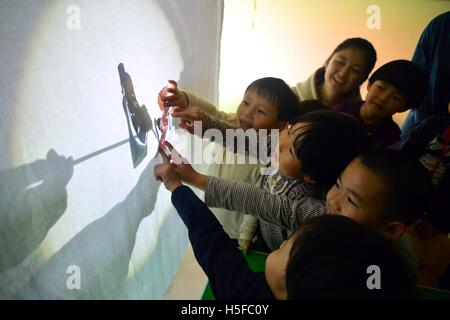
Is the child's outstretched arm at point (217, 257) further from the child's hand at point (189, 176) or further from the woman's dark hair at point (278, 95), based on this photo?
the woman's dark hair at point (278, 95)

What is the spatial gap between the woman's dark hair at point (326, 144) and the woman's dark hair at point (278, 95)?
180mm

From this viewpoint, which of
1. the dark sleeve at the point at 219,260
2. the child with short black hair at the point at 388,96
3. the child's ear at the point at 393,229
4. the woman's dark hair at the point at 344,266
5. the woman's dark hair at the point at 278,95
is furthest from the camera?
the child with short black hair at the point at 388,96

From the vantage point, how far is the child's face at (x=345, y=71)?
1081 millimetres

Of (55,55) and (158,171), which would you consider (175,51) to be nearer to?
(158,171)

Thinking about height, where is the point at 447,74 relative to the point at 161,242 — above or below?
above

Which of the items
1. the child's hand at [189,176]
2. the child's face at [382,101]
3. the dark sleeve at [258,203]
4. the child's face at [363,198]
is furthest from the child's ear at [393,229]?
the child's face at [382,101]

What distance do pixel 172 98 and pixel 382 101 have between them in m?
0.69

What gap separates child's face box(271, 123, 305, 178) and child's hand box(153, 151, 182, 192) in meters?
0.26

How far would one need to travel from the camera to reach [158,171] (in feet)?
2.40

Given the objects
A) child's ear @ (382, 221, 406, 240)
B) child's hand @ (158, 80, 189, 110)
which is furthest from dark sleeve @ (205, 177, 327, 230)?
child's hand @ (158, 80, 189, 110)

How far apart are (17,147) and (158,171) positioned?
1.19 feet

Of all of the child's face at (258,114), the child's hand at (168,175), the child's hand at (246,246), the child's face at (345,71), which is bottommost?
the child's hand at (246,246)

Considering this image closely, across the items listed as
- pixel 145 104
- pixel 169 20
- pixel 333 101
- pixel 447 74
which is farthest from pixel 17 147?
pixel 447 74

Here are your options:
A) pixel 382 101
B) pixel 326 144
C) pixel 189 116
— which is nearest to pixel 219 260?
pixel 326 144
